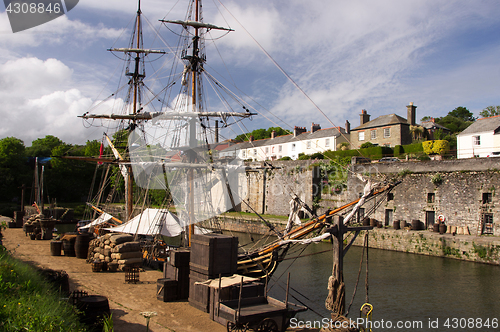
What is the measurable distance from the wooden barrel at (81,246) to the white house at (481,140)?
26855mm

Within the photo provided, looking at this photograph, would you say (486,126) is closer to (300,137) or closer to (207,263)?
(300,137)

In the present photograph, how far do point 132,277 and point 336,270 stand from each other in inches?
275

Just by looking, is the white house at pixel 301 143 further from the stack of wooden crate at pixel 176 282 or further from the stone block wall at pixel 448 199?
the stack of wooden crate at pixel 176 282

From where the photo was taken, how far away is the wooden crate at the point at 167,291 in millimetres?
9656

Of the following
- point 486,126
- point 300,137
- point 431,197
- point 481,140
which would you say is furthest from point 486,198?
point 300,137

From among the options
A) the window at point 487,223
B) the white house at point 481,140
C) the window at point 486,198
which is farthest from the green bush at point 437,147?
the window at point 487,223

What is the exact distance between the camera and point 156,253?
16.7 m

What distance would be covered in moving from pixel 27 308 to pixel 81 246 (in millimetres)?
11318

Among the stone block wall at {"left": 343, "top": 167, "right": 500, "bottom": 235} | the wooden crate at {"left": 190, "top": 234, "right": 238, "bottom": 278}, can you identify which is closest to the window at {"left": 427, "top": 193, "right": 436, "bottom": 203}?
the stone block wall at {"left": 343, "top": 167, "right": 500, "bottom": 235}

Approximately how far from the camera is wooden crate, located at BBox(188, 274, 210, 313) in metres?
8.67

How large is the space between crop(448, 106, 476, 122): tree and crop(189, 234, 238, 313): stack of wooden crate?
71370 mm

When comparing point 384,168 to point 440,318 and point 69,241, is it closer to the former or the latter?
point 440,318

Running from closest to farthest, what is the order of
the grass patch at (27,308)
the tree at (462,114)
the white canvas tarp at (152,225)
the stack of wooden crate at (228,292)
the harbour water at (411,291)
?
the grass patch at (27,308) < the stack of wooden crate at (228,292) < the harbour water at (411,291) < the white canvas tarp at (152,225) < the tree at (462,114)

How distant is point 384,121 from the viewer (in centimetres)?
3872
